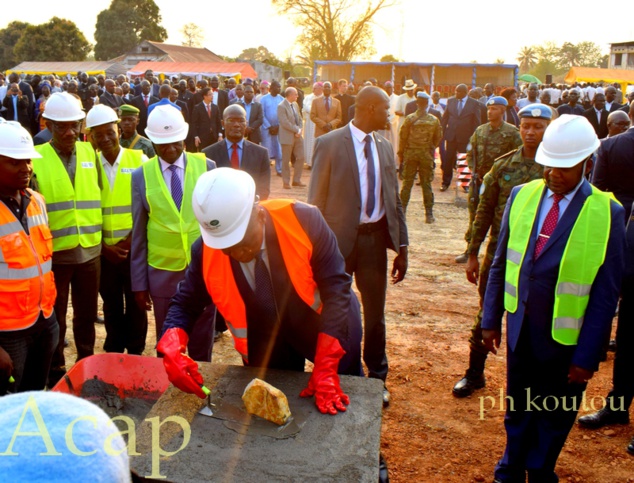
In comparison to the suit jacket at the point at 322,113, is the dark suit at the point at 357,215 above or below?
below

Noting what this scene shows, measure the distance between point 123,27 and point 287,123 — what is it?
71203mm

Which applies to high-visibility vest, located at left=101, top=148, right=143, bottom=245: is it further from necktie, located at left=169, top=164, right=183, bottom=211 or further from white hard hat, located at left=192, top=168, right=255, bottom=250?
white hard hat, located at left=192, top=168, right=255, bottom=250

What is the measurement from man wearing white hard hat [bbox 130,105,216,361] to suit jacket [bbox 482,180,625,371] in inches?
85.0

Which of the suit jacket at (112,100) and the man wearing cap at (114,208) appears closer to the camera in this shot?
the man wearing cap at (114,208)

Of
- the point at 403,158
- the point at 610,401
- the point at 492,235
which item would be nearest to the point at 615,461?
the point at 610,401

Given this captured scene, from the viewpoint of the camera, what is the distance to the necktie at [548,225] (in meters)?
3.13

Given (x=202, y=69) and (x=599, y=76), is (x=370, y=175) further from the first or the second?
(x=599, y=76)

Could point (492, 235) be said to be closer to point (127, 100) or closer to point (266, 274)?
point (266, 274)

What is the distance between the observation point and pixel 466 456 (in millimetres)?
3893

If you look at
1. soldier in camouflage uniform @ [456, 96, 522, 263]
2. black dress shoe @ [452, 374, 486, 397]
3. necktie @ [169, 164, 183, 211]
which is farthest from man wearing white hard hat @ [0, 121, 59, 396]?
soldier in camouflage uniform @ [456, 96, 522, 263]

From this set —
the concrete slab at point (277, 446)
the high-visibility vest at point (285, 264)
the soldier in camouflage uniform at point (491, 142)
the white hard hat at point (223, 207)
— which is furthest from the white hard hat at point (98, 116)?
the soldier in camouflage uniform at point (491, 142)

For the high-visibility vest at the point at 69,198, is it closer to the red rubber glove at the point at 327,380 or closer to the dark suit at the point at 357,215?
the dark suit at the point at 357,215

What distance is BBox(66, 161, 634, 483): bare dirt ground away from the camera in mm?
3785

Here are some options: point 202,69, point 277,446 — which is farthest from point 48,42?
point 277,446
